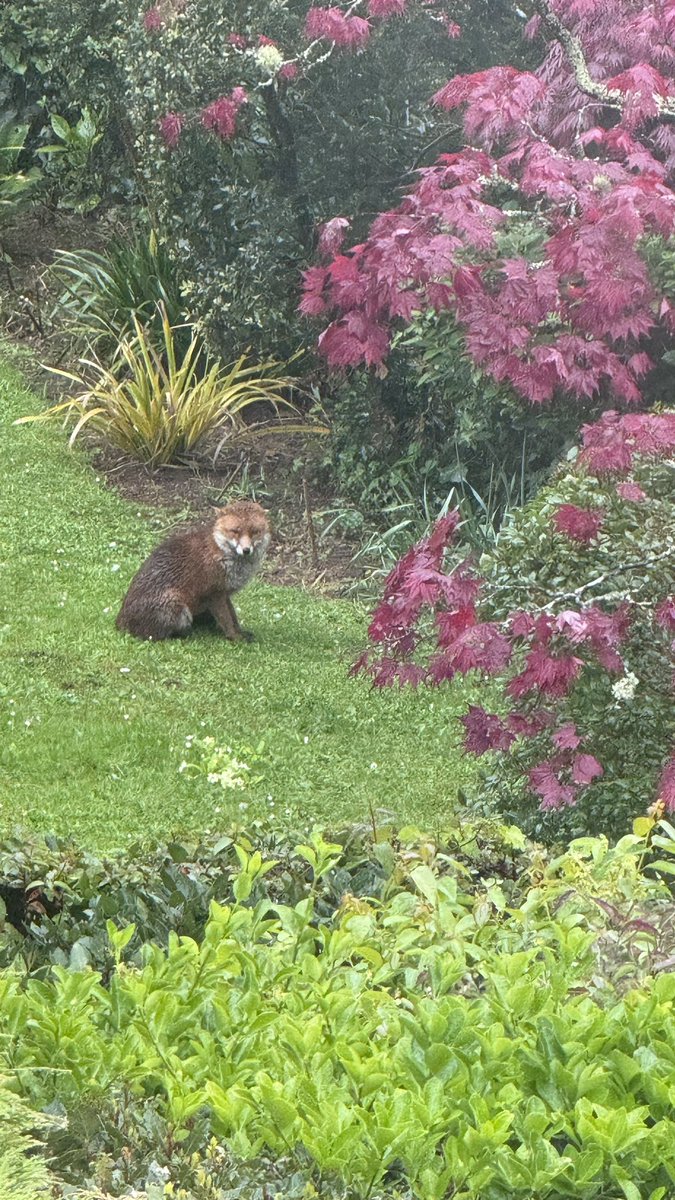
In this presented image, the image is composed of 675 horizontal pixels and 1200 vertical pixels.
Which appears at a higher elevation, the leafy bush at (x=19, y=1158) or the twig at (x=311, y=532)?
the leafy bush at (x=19, y=1158)

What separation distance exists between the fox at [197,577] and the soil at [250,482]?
1188 millimetres

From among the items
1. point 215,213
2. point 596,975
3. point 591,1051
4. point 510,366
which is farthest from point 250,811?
point 215,213

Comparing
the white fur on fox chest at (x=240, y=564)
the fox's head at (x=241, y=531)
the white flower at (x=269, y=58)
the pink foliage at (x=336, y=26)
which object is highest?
the pink foliage at (x=336, y=26)

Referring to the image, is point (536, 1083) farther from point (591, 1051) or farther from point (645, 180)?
point (645, 180)

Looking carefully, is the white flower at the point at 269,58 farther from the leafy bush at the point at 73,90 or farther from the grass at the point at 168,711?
the grass at the point at 168,711

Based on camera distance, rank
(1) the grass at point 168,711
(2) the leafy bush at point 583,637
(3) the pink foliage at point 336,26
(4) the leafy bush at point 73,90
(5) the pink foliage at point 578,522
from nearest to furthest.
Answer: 1. (2) the leafy bush at point 583,637
2. (5) the pink foliage at point 578,522
3. (1) the grass at point 168,711
4. (3) the pink foliage at point 336,26
5. (4) the leafy bush at point 73,90

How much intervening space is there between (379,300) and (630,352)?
150 centimetres

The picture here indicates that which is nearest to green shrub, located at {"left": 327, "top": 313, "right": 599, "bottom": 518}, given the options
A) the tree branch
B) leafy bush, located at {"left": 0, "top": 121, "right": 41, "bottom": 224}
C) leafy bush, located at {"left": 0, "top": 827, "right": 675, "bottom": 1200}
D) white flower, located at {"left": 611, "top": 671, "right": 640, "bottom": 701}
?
the tree branch

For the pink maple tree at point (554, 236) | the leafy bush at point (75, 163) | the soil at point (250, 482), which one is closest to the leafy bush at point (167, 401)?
the soil at point (250, 482)

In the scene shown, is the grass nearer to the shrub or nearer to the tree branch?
the shrub

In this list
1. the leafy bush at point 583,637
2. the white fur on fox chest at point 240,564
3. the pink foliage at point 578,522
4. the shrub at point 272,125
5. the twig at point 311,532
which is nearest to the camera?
the leafy bush at point 583,637

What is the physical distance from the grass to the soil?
446mm

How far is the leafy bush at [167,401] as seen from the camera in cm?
1082

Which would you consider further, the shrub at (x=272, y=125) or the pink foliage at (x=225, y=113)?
the shrub at (x=272, y=125)
